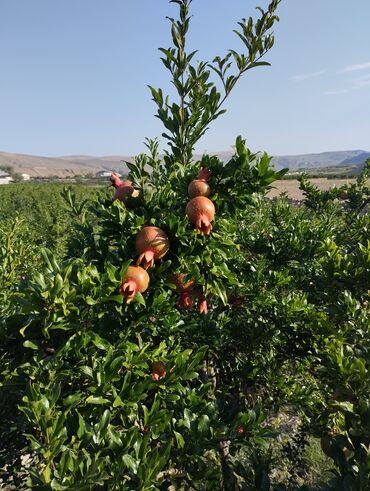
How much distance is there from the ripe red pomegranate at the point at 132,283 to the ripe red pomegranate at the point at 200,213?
0.28 m

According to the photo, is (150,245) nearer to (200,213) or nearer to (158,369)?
(200,213)

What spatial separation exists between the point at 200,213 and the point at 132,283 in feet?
1.22

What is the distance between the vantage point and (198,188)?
4.89 feet

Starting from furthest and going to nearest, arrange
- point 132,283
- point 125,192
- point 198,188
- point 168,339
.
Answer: point 168,339
point 125,192
point 198,188
point 132,283

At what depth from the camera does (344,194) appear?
6.32 m

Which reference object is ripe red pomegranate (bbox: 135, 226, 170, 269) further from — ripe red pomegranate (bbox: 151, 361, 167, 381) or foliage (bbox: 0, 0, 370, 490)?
ripe red pomegranate (bbox: 151, 361, 167, 381)

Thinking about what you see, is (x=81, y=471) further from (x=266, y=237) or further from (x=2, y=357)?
(x=266, y=237)

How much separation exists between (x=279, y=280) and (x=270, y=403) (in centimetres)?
87

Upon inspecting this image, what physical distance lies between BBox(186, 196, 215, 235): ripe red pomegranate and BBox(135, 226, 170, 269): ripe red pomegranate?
0.44ft

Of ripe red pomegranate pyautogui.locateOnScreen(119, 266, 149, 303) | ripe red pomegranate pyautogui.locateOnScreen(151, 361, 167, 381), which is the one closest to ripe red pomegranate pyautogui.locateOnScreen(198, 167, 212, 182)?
ripe red pomegranate pyautogui.locateOnScreen(119, 266, 149, 303)

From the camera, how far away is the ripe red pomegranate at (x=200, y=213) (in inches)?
55.2

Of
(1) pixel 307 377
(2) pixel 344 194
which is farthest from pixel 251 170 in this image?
(2) pixel 344 194

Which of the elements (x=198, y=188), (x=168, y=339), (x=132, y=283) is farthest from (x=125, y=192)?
(x=168, y=339)

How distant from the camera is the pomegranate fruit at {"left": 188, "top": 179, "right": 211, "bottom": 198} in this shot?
58.7 inches
